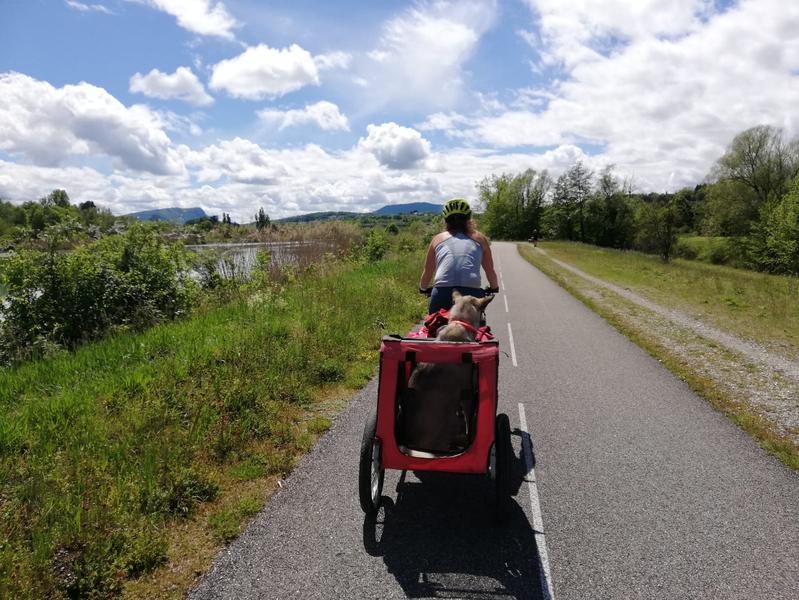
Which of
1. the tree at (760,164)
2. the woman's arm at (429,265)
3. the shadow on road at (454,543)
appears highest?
the tree at (760,164)

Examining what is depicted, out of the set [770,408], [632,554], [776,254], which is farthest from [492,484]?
[776,254]

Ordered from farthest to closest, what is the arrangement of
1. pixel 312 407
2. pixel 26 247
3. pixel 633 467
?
pixel 26 247 < pixel 312 407 < pixel 633 467

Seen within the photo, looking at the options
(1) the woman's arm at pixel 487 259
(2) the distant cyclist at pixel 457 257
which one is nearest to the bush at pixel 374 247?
(1) the woman's arm at pixel 487 259

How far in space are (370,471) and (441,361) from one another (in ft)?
3.25

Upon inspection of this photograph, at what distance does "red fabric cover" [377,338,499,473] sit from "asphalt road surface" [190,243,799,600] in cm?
63

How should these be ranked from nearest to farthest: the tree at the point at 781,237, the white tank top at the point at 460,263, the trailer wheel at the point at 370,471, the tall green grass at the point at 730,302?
the trailer wheel at the point at 370,471 < the white tank top at the point at 460,263 < the tall green grass at the point at 730,302 < the tree at the point at 781,237

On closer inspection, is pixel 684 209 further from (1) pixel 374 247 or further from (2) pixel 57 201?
(2) pixel 57 201

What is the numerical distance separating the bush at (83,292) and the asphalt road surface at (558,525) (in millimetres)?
5541

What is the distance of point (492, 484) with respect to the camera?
3.49 metres

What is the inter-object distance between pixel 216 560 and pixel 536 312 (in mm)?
11722

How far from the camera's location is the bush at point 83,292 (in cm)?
749

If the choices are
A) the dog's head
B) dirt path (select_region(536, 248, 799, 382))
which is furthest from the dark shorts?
dirt path (select_region(536, 248, 799, 382))

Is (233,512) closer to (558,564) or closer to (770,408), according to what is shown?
(558,564)

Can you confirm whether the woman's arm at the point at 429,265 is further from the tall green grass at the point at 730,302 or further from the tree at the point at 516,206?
the tree at the point at 516,206
